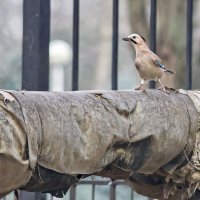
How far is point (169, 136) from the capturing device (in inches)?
134

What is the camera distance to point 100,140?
3.09 meters

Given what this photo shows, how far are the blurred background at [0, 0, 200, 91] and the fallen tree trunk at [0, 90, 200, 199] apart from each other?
22.0ft

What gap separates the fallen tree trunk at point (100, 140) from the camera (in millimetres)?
2738

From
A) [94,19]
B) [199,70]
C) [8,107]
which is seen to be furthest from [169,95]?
[94,19]

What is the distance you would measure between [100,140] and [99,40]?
16467 mm

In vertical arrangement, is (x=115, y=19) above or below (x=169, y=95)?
above

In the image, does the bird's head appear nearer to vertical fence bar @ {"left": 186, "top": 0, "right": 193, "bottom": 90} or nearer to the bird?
the bird

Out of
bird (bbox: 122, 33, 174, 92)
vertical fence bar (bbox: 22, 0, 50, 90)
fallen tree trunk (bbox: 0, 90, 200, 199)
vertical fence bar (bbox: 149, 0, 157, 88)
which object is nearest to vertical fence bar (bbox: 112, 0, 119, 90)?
bird (bbox: 122, 33, 174, 92)

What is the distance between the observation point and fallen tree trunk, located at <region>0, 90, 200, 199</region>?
2.74 meters

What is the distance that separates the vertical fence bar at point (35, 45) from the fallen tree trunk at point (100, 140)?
505 millimetres

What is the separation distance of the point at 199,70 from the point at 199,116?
827 cm

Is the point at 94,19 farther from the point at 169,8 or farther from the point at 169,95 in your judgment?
the point at 169,95

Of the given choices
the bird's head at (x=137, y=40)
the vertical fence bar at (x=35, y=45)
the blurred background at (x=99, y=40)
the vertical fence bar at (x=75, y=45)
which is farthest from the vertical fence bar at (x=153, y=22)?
the blurred background at (x=99, y=40)

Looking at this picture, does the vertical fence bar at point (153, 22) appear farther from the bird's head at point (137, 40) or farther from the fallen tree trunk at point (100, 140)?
the fallen tree trunk at point (100, 140)
